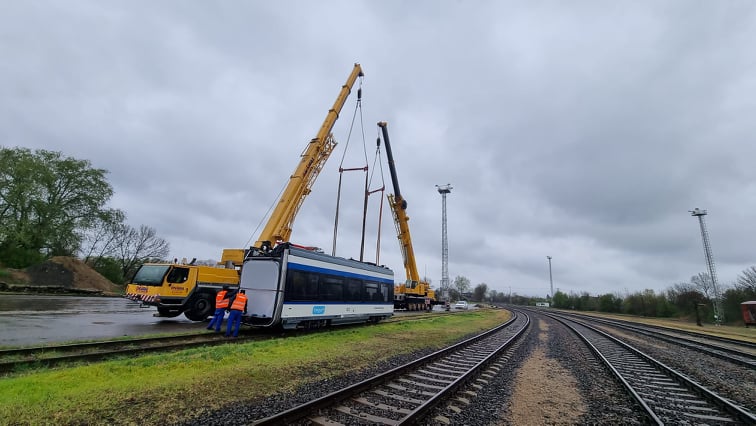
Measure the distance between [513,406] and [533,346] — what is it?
8168 mm

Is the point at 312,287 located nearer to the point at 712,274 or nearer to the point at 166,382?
the point at 166,382

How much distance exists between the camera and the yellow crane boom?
17109 mm

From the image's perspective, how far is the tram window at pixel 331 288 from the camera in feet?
45.9

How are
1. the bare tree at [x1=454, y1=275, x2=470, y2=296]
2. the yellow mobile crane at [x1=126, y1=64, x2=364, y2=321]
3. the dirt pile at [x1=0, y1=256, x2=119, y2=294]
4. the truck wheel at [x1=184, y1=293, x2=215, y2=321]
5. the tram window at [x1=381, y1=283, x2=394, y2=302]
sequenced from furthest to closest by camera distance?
the bare tree at [x1=454, y1=275, x2=470, y2=296] < the dirt pile at [x1=0, y1=256, x2=119, y2=294] < the tram window at [x1=381, y1=283, x2=394, y2=302] < the truck wheel at [x1=184, y1=293, x2=215, y2=321] < the yellow mobile crane at [x1=126, y1=64, x2=364, y2=321]

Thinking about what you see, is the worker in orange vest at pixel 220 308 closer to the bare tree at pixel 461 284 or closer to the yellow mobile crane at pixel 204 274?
the yellow mobile crane at pixel 204 274

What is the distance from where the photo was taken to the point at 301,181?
730 inches

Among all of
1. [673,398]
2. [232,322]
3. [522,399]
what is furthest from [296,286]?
[673,398]

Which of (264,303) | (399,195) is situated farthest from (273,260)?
(399,195)

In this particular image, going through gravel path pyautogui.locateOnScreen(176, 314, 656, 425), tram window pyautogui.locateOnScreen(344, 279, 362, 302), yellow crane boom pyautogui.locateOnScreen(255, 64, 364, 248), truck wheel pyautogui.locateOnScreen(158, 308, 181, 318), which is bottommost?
gravel path pyautogui.locateOnScreen(176, 314, 656, 425)

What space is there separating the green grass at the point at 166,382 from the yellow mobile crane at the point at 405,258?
20.5 m

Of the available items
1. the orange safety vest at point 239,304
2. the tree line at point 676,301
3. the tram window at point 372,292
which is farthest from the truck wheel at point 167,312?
the tree line at point 676,301

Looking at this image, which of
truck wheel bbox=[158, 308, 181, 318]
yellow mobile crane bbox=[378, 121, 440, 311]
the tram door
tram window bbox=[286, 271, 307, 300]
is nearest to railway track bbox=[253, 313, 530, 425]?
tram window bbox=[286, 271, 307, 300]

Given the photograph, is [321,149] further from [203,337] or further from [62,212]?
[62,212]

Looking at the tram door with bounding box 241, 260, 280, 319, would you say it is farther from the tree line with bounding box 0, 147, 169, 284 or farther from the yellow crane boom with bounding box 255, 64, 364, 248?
the tree line with bounding box 0, 147, 169, 284
